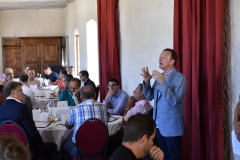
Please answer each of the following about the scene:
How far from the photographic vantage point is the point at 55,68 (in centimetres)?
1464

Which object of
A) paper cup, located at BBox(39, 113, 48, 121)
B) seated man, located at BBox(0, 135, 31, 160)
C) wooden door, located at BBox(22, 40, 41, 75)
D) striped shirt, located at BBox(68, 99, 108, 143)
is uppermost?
wooden door, located at BBox(22, 40, 41, 75)

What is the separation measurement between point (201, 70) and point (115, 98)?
210 centimetres

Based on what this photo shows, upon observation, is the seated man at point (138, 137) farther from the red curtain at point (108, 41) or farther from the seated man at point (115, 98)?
the red curtain at point (108, 41)

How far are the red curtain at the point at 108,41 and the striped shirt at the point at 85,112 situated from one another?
3405 millimetres

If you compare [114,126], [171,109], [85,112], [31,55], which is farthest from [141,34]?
[31,55]

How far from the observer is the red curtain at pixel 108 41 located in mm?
7363

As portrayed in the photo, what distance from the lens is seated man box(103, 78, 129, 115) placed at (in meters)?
5.70

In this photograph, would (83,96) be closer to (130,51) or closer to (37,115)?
(37,115)

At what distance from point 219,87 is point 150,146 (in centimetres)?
179

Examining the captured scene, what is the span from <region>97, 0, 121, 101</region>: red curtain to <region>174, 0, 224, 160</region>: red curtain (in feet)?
9.55

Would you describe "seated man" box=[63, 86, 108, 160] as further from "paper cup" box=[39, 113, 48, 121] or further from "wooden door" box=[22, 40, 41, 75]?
"wooden door" box=[22, 40, 41, 75]

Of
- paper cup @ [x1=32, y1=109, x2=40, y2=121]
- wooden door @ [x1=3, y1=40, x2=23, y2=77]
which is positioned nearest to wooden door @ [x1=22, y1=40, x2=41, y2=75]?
wooden door @ [x1=3, y1=40, x2=23, y2=77]

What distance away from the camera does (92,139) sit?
3.94 meters

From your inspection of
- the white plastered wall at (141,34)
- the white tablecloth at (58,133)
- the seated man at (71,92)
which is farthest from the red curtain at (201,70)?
the seated man at (71,92)
